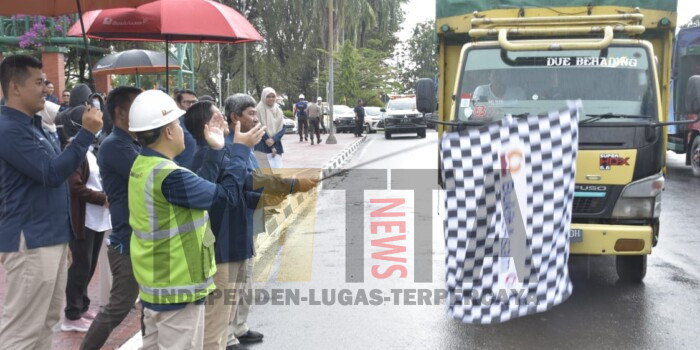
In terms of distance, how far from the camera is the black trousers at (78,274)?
572cm

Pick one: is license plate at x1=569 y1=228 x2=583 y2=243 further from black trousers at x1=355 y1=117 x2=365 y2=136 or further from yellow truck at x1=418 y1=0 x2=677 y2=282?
black trousers at x1=355 y1=117 x2=365 y2=136

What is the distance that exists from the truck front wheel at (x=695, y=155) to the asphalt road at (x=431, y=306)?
705 centimetres

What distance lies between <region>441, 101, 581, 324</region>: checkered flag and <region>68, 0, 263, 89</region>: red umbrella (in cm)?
345

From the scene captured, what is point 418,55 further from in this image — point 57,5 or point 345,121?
point 57,5

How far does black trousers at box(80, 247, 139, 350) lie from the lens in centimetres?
452

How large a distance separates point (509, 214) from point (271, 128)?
604 centimetres

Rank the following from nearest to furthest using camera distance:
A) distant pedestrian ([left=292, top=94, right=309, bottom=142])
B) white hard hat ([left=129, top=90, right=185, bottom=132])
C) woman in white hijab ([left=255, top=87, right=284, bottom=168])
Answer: white hard hat ([left=129, top=90, right=185, bottom=132]) → woman in white hijab ([left=255, top=87, right=284, bottom=168]) → distant pedestrian ([left=292, top=94, right=309, bottom=142])

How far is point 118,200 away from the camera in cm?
439

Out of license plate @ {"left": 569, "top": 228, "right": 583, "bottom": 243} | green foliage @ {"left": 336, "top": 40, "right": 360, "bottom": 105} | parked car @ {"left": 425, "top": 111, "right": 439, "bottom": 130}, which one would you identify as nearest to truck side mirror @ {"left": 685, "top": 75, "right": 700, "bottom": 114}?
license plate @ {"left": 569, "top": 228, "right": 583, "bottom": 243}

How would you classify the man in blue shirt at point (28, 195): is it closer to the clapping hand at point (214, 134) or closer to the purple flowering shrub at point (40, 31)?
the clapping hand at point (214, 134)

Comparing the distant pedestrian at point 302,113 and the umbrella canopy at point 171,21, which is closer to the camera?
the umbrella canopy at point 171,21

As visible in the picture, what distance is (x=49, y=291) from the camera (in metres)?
4.19

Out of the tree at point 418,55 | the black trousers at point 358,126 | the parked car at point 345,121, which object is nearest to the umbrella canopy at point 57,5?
the black trousers at point 358,126

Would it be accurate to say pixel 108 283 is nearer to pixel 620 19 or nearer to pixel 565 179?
pixel 565 179
